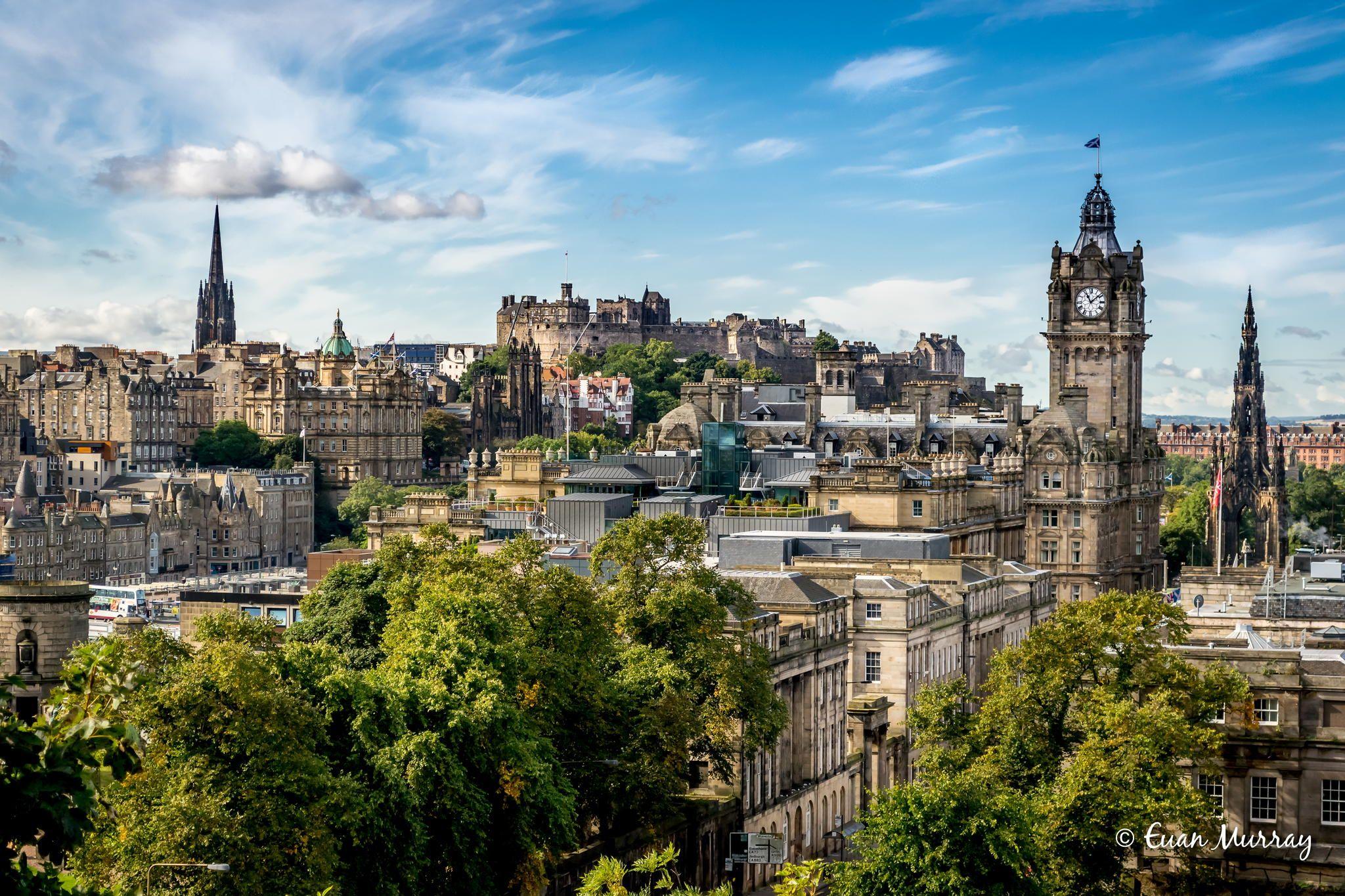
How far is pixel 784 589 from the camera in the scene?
71.9m

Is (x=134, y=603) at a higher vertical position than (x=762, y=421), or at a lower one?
lower

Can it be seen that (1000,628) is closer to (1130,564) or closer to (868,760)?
(868,760)

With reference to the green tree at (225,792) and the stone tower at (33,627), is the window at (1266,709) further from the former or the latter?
the stone tower at (33,627)

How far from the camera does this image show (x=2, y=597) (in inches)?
2383

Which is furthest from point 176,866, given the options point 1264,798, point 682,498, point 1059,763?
point 682,498

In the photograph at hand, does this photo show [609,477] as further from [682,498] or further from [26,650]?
[26,650]

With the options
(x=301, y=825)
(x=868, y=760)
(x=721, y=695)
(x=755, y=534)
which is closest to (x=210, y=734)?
(x=301, y=825)

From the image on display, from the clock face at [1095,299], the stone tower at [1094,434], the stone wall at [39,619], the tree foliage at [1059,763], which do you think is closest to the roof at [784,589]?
the tree foliage at [1059,763]

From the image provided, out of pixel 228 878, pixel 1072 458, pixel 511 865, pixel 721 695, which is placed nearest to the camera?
pixel 228 878

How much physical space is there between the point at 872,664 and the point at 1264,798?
25.3 meters

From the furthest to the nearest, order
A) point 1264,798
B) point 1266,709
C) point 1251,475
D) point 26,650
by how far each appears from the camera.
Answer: point 1251,475 → point 26,650 → point 1266,709 → point 1264,798

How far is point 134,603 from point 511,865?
89.3 m

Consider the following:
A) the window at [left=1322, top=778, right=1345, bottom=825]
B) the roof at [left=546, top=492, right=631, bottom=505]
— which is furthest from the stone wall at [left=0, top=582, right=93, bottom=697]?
the roof at [left=546, top=492, right=631, bottom=505]

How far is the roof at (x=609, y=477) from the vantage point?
103m
